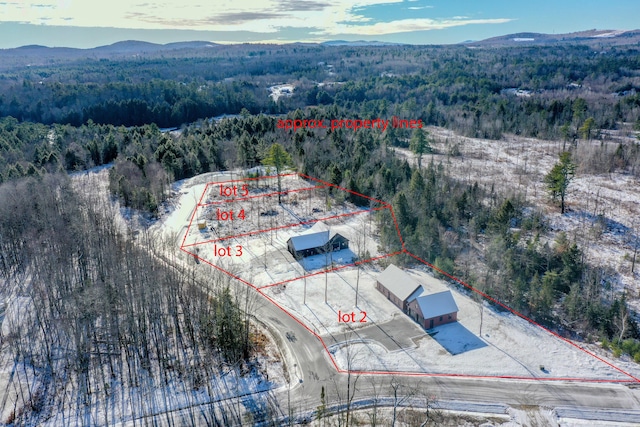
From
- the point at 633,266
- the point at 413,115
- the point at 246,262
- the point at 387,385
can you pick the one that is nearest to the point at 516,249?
the point at 633,266

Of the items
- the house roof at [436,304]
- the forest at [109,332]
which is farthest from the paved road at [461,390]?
the house roof at [436,304]

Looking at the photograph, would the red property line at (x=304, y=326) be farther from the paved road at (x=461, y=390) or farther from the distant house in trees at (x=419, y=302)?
the distant house in trees at (x=419, y=302)

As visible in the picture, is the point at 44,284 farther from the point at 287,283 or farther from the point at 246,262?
the point at 287,283

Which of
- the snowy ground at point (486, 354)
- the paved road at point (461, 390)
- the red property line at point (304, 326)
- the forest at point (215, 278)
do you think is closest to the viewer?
the paved road at point (461, 390)

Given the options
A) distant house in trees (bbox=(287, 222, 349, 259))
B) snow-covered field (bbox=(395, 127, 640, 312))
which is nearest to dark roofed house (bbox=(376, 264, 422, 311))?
distant house in trees (bbox=(287, 222, 349, 259))

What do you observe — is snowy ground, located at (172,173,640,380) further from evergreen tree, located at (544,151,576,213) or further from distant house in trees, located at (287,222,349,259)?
evergreen tree, located at (544,151,576,213)

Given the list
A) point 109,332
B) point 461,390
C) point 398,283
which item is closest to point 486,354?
point 461,390

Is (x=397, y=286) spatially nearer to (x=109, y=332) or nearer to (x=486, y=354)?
(x=486, y=354)
